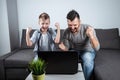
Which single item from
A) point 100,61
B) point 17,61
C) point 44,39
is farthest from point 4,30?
point 100,61

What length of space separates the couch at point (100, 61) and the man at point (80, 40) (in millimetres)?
103

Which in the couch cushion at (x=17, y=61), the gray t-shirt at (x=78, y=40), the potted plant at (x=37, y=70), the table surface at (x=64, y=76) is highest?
the gray t-shirt at (x=78, y=40)

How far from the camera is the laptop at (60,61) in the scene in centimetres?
161

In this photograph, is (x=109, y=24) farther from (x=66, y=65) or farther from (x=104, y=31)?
(x=66, y=65)

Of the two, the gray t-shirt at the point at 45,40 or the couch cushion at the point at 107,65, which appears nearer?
the couch cushion at the point at 107,65

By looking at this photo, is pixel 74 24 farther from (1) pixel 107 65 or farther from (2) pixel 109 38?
(2) pixel 109 38

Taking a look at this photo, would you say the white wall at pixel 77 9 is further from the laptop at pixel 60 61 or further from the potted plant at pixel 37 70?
the potted plant at pixel 37 70

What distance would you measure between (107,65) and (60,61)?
715 mm

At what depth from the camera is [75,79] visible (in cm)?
155

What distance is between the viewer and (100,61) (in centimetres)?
229

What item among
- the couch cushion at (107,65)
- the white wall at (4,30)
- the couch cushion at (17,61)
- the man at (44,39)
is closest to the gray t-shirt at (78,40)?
the man at (44,39)

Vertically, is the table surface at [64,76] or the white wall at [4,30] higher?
the white wall at [4,30]

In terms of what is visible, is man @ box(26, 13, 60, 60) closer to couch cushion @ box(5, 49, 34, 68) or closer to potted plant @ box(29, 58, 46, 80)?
couch cushion @ box(5, 49, 34, 68)

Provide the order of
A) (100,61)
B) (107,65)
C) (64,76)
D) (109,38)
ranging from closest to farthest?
(64,76) < (107,65) < (100,61) < (109,38)
